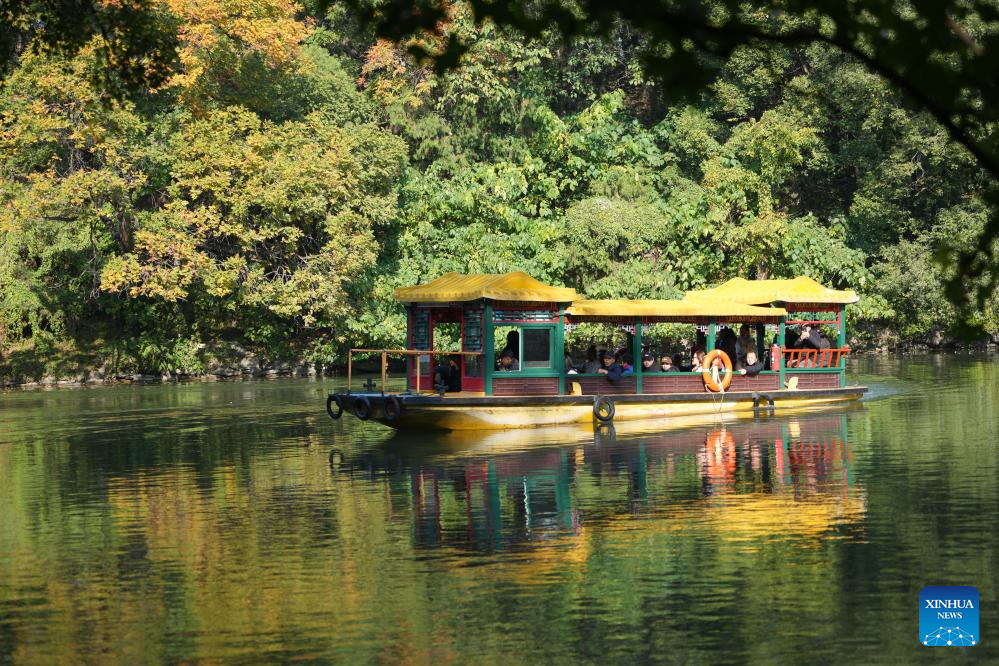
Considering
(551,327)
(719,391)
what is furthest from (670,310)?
(551,327)

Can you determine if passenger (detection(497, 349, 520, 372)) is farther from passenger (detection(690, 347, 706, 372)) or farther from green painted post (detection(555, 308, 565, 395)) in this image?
passenger (detection(690, 347, 706, 372))

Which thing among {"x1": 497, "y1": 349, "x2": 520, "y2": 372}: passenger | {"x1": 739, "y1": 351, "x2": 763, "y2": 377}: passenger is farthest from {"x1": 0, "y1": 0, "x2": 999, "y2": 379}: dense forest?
{"x1": 497, "y1": 349, "x2": 520, "y2": 372}: passenger

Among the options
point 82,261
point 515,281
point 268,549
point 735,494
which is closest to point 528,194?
point 82,261

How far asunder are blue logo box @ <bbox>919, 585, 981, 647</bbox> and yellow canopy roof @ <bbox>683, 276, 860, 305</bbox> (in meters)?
19.1

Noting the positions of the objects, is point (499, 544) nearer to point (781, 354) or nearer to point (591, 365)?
point (591, 365)

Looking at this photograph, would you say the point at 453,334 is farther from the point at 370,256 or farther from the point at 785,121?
the point at 785,121

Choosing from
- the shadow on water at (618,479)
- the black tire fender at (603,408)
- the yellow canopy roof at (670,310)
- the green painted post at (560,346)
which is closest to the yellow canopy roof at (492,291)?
the green painted post at (560,346)

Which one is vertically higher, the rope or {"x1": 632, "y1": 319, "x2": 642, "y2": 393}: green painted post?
{"x1": 632, "y1": 319, "x2": 642, "y2": 393}: green painted post

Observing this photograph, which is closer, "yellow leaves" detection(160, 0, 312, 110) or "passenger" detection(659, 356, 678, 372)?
"passenger" detection(659, 356, 678, 372)

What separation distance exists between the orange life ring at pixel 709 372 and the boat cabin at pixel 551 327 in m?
0.20

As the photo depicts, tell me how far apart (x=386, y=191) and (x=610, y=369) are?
19900mm

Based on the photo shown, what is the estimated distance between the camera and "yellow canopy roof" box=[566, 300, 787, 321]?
28250 mm

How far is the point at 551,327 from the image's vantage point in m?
27.3

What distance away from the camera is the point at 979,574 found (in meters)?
13.1
